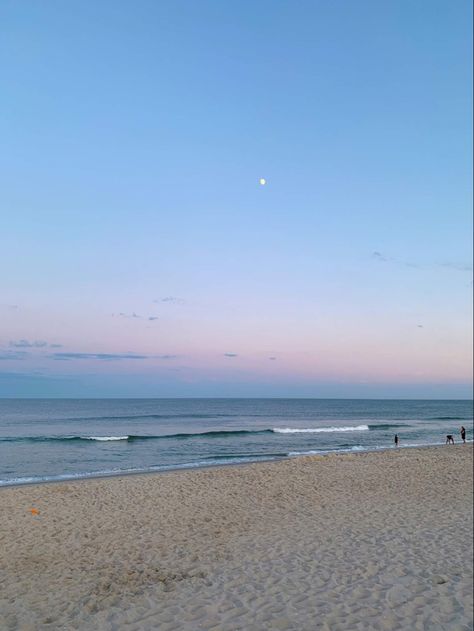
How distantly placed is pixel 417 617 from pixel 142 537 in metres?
6.38

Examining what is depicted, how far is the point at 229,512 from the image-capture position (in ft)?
45.3

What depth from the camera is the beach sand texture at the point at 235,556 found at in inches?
283

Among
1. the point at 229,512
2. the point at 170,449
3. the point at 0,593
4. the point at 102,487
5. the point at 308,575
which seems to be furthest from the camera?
the point at 170,449

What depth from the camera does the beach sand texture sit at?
23.6 feet

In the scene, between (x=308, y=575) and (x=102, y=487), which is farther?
(x=102, y=487)

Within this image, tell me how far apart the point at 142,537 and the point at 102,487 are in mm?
6263

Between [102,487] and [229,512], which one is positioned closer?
[229,512]

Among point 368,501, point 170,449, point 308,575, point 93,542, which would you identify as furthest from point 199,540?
point 170,449

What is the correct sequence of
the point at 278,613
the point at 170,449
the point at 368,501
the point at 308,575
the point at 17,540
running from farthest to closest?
the point at 170,449 → the point at 368,501 → the point at 17,540 → the point at 308,575 → the point at 278,613

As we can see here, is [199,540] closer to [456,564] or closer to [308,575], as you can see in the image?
[308,575]

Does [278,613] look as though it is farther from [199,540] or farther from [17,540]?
[17,540]

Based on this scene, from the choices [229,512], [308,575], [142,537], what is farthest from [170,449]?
[308,575]

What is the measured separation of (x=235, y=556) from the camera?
9.87m

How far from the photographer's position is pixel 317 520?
42.1ft
